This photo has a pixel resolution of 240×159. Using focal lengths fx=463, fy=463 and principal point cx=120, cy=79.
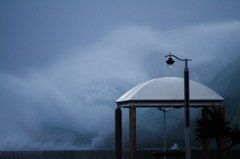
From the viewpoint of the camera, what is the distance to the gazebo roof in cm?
2477

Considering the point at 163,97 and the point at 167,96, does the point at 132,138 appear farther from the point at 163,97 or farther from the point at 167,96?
the point at 167,96

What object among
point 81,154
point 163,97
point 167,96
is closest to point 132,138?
point 163,97

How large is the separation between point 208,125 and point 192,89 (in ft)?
8.50

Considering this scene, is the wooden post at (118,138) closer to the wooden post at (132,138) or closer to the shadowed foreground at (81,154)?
the wooden post at (132,138)

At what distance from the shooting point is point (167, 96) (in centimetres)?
2511

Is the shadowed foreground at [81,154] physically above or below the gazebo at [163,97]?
below

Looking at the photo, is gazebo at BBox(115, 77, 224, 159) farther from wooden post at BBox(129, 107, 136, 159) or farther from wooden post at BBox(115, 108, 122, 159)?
wooden post at BBox(115, 108, 122, 159)

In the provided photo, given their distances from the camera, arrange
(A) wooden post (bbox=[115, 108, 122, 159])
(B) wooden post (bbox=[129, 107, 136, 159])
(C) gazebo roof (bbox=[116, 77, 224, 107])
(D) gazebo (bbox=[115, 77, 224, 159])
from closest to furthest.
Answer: (B) wooden post (bbox=[129, 107, 136, 159]) → (D) gazebo (bbox=[115, 77, 224, 159]) → (C) gazebo roof (bbox=[116, 77, 224, 107]) → (A) wooden post (bbox=[115, 108, 122, 159])

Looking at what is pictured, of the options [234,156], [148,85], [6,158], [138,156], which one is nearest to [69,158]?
[6,158]

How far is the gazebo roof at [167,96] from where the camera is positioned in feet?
81.3

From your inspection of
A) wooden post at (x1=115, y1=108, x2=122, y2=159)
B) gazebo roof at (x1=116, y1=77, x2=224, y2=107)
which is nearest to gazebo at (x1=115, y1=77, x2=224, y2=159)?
gazebo roof at (x1=116, y1=77, x2=224, y2=107)

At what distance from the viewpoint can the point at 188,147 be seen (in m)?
20.9

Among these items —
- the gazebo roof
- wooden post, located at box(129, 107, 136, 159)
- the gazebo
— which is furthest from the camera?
the gazebo roof

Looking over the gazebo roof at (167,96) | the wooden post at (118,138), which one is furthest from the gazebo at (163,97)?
the wooden post at (118,138)
